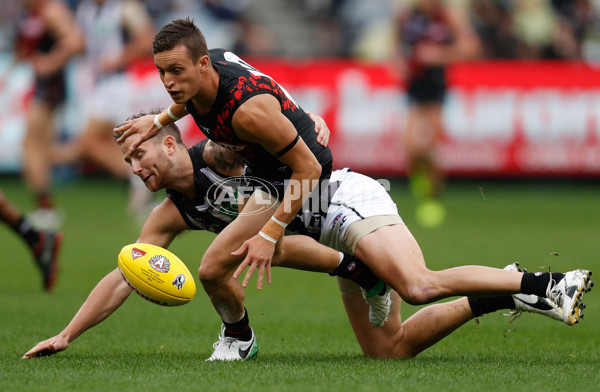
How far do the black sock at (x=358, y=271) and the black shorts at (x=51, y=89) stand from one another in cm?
750

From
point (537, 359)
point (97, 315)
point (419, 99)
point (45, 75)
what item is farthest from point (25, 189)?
point (537, 359)

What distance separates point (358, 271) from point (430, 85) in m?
8.59

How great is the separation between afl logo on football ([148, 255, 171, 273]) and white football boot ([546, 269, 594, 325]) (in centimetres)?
199

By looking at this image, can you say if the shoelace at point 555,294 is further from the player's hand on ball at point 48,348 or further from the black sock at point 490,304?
the player's hand on ball at point 48,348

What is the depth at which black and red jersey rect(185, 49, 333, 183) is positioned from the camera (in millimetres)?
4871

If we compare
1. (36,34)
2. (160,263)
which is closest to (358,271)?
(160,263)

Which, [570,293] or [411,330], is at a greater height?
[570,293]

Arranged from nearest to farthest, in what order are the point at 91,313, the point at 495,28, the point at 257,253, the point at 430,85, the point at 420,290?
the point at 257,253
the point at 420,290
the point at 91,313
the point at 430,85
the point at 495,28

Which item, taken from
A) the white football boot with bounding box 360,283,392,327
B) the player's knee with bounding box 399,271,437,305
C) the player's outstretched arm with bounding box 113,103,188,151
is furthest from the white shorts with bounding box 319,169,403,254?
the player's outstretched arm with bounding box 113,103,188,151

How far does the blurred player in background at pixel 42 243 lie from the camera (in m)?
7.78

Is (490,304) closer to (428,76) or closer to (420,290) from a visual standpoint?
(420,290)

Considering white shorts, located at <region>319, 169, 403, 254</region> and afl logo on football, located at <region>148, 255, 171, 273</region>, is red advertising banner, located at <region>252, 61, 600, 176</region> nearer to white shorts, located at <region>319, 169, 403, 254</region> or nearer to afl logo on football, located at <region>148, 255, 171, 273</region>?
white shorts, located at <region>319, 169, 403, 254</region>

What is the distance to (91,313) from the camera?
5309 millimetres

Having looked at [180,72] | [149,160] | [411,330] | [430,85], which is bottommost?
[430,85]
